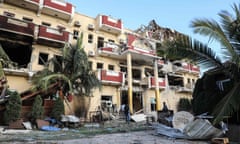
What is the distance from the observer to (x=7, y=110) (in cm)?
1195

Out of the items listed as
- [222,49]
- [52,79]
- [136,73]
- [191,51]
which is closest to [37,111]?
[52,79]

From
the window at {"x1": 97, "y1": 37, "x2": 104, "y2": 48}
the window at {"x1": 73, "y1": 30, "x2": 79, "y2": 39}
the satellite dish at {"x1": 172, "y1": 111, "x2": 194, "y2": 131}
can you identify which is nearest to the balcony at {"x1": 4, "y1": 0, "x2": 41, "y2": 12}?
the window at {"x1": 73, "y1": 30, "x2": 79, "y2": 39}

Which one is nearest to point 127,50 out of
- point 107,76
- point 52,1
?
point 107,76

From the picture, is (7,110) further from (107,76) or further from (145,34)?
(145,34)

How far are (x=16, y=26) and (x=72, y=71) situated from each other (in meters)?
5.71

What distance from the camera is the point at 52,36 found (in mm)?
17188

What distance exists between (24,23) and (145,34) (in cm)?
1392

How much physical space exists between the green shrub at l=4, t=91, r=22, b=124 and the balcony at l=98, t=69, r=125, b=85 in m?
8.11

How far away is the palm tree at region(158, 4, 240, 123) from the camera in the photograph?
608cm

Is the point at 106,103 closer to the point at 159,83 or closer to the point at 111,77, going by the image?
the point at 111,77

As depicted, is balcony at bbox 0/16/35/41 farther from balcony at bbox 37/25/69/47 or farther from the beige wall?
the beige wall

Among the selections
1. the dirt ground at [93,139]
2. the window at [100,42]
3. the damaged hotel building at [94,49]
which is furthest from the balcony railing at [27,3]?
the dirt ground at [93,139]

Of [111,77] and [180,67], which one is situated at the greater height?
[180,67]

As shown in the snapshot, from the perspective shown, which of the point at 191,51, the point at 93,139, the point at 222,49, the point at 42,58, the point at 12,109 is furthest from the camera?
the point at 42,58
